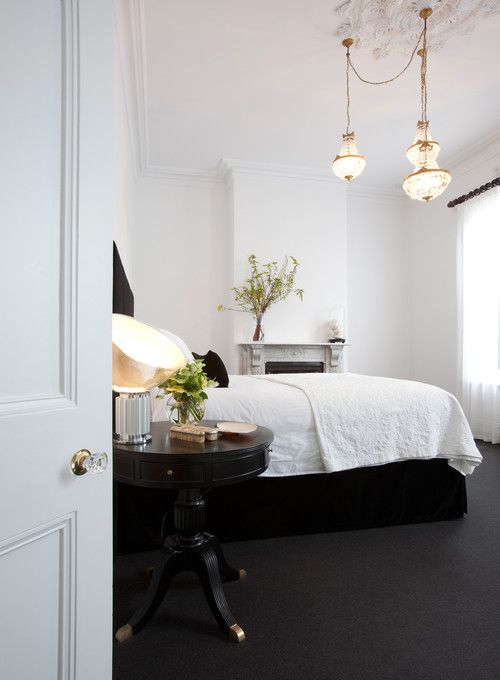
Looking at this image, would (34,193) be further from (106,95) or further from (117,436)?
(117,436)

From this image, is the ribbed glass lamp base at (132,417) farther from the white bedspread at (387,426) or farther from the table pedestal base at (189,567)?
the white bedspread at (387,426)

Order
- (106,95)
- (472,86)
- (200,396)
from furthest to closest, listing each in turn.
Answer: (472,86)
(200,396)
(106,95)

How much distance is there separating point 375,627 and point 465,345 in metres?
4.46

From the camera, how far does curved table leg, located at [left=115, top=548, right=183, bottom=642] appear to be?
162 centimetres

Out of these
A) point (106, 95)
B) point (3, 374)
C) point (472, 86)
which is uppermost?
point (472, 86)

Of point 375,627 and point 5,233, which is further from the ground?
point 5,233

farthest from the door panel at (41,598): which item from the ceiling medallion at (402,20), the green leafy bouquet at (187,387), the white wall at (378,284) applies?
the white wall at (378,284)

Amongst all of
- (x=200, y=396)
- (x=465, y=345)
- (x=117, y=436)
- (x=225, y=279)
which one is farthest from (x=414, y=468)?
(x=225, y=279)

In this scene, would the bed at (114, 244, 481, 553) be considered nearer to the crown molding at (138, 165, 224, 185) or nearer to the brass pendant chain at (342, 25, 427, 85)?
the brass pendant chain at (342, 25, 427, 85)

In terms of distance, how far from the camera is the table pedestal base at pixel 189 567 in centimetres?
162

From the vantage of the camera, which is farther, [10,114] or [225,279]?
[225,279]

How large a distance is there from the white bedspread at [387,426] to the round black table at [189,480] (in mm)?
798

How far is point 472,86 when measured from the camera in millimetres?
4129

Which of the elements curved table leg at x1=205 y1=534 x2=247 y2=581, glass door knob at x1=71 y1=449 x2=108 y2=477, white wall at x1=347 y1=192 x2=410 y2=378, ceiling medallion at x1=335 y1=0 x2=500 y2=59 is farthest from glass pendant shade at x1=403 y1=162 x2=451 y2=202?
white wall at x1=347 y1=192 x2=410 y2=378
